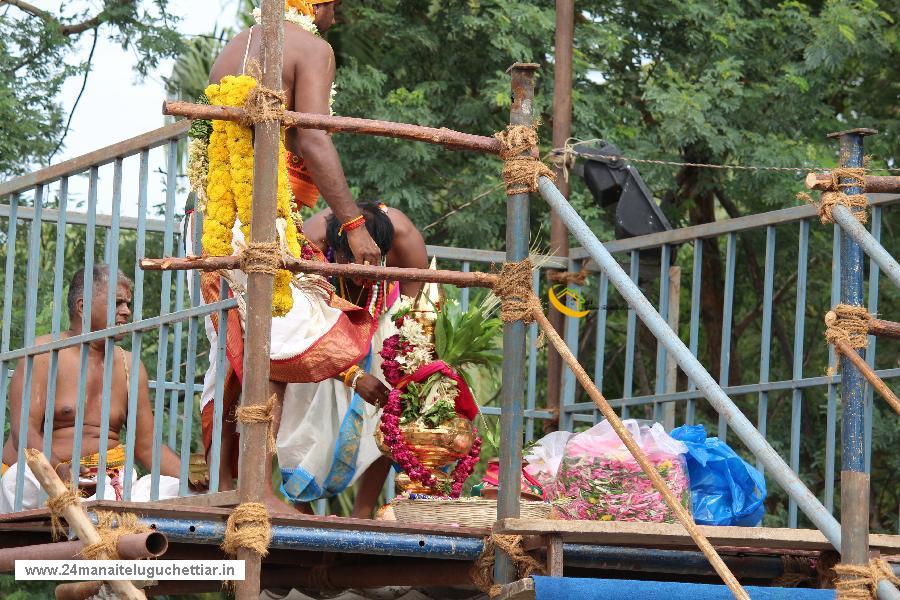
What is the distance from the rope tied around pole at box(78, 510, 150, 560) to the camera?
458 cm

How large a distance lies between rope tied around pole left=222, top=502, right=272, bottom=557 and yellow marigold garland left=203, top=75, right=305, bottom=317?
2.24 feet

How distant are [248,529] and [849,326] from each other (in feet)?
6.09

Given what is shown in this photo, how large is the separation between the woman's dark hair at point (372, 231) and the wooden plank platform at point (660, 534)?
5.22 feet

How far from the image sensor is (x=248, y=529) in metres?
4.68

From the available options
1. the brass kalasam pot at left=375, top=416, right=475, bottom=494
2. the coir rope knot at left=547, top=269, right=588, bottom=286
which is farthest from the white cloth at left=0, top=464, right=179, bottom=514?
the coir rope knot at left=547, top=269, right=588, bottom=286

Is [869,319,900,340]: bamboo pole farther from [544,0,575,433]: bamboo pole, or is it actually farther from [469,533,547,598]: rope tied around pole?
[544,0,575,433]: bamboo pole

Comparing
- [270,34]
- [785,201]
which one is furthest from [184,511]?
[785,201]

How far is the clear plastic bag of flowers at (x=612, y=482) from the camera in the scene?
5312mm

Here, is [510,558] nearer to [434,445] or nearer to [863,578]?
[434,445]

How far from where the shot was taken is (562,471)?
5.45 meters

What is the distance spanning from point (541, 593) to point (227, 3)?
9.53 m

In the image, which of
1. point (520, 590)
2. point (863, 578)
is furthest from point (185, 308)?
point (863, 578)

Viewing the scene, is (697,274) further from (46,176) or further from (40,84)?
(40,84)

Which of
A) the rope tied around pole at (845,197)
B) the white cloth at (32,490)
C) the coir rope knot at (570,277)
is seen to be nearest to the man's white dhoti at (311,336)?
the white cloth at (32,490)
